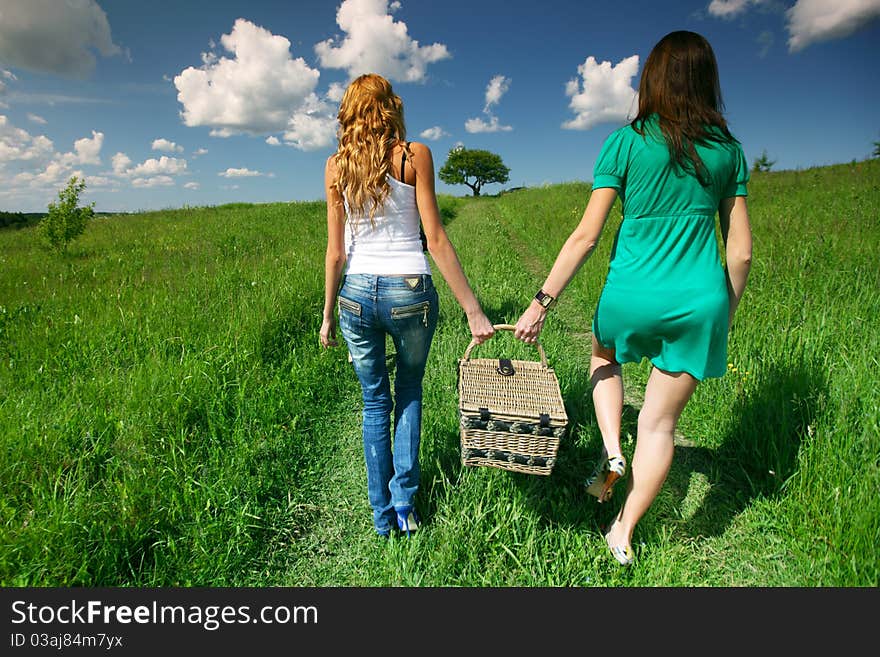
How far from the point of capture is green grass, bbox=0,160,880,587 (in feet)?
7.37

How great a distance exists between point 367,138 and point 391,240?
44 centimetres

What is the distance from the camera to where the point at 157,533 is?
7.67ft

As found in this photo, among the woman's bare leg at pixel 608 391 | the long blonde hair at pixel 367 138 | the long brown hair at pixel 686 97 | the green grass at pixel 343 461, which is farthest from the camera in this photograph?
the woman's bare leg at pixel 608 391

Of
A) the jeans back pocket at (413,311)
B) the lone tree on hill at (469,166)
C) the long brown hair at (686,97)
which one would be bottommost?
the jeans back pocket at (413,311)

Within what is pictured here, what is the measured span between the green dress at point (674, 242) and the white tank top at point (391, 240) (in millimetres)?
832

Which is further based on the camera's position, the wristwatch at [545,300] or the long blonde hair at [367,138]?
the wristwatch at [545,300]

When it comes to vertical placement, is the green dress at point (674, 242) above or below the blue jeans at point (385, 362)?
above

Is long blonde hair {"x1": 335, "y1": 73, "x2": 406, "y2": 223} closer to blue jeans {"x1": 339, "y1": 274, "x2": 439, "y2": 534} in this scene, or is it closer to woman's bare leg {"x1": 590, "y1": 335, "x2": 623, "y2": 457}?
blue jeans {"x1": 339, "y1": 274, "x2": 439, "y2": 534}

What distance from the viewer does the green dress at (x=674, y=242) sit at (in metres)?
1.88

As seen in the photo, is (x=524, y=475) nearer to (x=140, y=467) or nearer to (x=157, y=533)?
(x=157, y=533)

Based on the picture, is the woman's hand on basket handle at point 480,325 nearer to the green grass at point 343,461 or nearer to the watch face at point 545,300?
the watch face at point 545,300

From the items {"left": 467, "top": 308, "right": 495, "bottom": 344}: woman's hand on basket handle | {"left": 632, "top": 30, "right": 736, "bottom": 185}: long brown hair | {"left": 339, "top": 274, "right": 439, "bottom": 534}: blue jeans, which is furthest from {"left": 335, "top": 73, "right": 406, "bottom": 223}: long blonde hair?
{"left": 632, "top": 30, "right": 736, "bottom": 185}: long brown hair

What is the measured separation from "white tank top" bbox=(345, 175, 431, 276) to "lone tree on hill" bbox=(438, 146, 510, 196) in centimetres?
7659

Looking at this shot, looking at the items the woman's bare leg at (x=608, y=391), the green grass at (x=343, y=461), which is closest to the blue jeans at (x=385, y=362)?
the green grass at (x=343, y=461)
